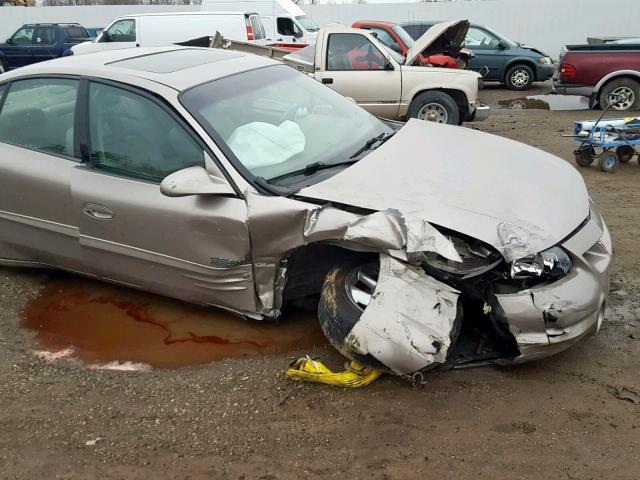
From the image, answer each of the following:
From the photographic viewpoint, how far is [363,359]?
2934 millimetres

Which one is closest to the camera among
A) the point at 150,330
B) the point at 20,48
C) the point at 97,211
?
the point at 97,211

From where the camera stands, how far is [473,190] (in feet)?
10.7

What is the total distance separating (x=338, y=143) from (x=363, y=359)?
5.10ft

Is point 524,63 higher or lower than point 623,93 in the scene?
higher

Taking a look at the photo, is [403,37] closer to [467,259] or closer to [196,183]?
[196,183]

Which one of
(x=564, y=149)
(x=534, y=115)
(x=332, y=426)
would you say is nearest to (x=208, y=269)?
(x=332, y=426)

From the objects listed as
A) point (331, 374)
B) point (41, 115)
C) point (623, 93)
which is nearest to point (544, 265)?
point (331, 374)

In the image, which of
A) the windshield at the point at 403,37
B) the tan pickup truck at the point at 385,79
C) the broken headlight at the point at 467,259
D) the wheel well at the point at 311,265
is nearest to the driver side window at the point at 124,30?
the windshield at the point at 403,37

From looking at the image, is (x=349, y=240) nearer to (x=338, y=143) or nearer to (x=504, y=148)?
(x=338, y=143)

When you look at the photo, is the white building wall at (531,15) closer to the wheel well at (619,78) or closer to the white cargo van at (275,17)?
the white cargo van at (275,17)

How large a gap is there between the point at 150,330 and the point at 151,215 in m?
0.80

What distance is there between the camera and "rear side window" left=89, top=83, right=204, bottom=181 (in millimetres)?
3527

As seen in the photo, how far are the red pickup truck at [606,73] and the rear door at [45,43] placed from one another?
1431 cm

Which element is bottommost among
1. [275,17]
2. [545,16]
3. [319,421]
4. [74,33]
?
[319,421]
